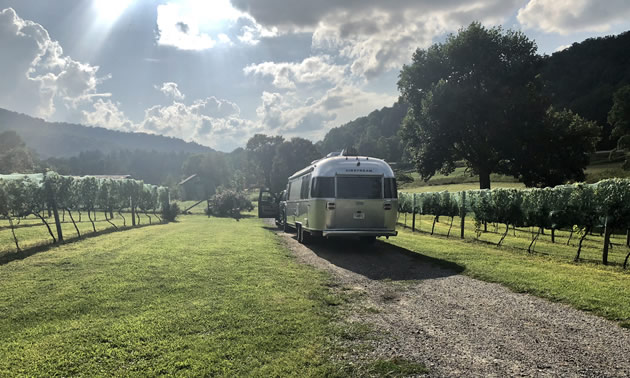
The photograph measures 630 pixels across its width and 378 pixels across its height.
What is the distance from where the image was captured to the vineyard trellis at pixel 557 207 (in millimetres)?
13984

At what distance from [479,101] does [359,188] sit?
26.6 metres

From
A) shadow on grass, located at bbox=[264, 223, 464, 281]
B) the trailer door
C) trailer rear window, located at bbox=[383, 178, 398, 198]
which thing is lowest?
shadow on grass, located at bbox=[264, 223, 464, 281]

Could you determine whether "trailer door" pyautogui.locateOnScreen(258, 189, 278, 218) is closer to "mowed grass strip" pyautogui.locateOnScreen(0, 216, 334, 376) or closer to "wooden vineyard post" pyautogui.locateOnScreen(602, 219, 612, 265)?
"mowed grass strip" pyautogui.locateOnScreen(0, 216, 334, 376)

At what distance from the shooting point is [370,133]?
17162 cm

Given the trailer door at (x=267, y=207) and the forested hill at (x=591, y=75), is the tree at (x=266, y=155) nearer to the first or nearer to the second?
the forested hill at (x=591, y=75)

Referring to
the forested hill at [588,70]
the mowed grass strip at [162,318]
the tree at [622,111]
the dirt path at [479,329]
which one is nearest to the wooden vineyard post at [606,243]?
the dirt path at [479,329]

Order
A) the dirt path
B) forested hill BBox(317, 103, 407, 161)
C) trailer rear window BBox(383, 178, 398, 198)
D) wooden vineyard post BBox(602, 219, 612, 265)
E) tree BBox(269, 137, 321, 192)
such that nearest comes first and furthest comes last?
the dirt path < wooden vineyard post BBox(602, 219, 612, 265) < trailer rear window BBox(383, 178, 398, 198) < tree BBox(269, 137, 321, 192) < forested hill BBox(317, 103, 407, 161)

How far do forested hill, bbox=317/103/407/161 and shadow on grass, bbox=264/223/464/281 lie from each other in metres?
122

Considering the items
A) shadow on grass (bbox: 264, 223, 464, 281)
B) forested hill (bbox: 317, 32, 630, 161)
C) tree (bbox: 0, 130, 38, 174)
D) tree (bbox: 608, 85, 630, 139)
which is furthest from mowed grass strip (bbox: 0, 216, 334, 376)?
tree (bbox: 0, 130, 38, 174)

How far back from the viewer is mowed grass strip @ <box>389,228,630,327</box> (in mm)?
7758

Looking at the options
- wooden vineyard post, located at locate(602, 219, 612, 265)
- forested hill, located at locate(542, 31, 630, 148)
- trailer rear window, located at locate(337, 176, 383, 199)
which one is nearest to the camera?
wooden vineyard post, located at locate(602, 219, 612, 265)

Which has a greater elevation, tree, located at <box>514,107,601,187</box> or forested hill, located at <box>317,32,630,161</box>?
forested hill, located at <box>317,32,630,161</box>

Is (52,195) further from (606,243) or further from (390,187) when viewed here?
(606,243)

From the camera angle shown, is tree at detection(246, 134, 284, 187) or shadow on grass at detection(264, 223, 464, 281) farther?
tree at detection(246, 134, 284, 187)
